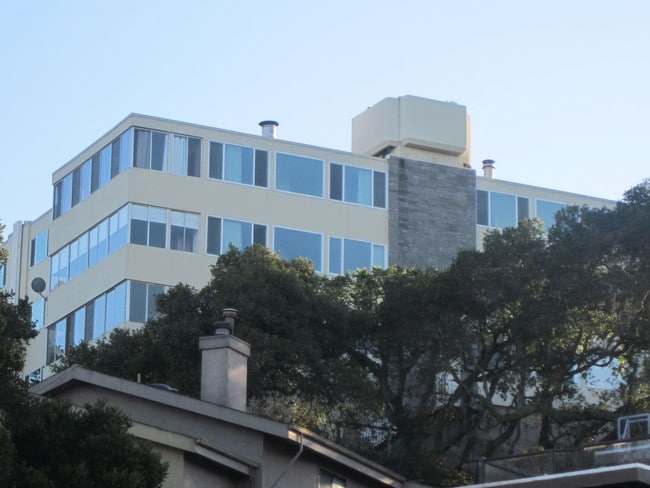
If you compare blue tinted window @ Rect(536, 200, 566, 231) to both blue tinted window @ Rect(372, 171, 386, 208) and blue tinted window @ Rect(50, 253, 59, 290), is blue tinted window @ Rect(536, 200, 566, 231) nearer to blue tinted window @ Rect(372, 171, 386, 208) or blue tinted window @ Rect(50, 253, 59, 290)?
blue tinted window @ Rect(372, 171, 386, 208)

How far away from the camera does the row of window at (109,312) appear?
5662 centimetres

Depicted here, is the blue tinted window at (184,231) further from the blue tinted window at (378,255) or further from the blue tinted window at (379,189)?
the blue tinted window at (379,189)

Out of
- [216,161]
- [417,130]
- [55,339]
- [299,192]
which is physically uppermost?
[417,130]

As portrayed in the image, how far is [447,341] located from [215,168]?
13279 mm

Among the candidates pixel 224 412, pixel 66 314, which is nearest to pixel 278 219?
pixel 66 314

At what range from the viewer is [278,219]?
5956 centimetres

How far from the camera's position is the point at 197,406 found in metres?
32.2

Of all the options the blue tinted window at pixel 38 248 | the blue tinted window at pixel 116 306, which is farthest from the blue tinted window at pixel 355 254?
the blue tinted window at pixel 38 248

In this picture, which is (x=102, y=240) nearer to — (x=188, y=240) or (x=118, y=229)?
(x=118, y=229)

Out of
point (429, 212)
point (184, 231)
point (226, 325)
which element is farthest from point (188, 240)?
point (226, 325)

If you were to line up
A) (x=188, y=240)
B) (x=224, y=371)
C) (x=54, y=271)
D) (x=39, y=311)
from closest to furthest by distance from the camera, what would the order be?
(x=224, y=371), (x=188, y=240), (x=54, y=271), (x=39, y=311)

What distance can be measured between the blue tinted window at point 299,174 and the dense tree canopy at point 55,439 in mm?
33095

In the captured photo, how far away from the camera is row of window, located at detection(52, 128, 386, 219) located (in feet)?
192

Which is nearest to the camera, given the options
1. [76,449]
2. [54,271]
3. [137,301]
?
[76,449]
